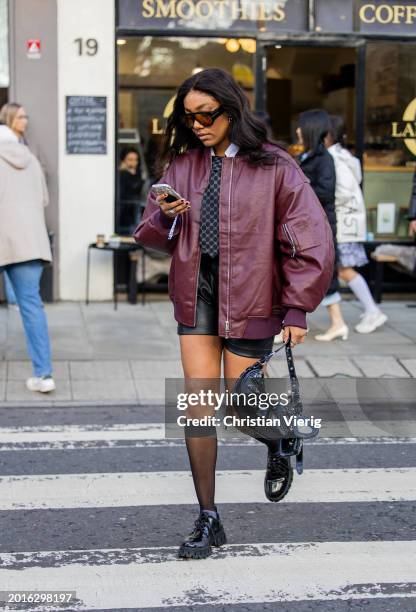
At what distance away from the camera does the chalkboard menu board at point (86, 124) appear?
10984 millimetres

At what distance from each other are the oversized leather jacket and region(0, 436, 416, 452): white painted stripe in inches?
76.3

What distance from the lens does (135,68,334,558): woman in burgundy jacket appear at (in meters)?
4.41

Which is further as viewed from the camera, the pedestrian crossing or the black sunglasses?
the black sunglasses

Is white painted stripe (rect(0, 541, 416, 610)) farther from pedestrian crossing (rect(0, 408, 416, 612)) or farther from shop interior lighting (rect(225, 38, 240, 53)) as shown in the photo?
shop interior lighting (rect(225, 38, 240, 53))

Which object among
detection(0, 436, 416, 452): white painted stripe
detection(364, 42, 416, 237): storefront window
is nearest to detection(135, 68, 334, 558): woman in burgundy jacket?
detection(0, 436, 416, 452): white painted stripe

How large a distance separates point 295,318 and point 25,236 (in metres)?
3.16

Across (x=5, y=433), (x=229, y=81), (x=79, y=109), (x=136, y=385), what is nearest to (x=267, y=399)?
(x=229, y=81)

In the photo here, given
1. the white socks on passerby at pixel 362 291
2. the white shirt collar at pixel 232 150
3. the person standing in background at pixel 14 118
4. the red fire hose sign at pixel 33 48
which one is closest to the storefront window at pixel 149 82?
the red fire hose sign at pixel 33 48

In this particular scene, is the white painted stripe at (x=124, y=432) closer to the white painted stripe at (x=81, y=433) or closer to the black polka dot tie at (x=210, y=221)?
the white painted stripe at (x=81, y=433)

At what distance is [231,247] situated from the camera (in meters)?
4.40

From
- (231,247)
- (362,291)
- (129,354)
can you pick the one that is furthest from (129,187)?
(231,247)

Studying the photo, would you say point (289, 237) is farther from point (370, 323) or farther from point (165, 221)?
point (370, 323)

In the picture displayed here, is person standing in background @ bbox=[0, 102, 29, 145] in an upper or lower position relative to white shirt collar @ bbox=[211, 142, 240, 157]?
upper

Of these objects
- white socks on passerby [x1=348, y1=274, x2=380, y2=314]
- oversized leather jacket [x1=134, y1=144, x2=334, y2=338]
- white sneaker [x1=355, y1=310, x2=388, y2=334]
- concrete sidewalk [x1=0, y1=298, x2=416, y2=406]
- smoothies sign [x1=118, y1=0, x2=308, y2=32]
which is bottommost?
concrete sidewalk [x1=0, y1=298, x2=416, y2=406]
